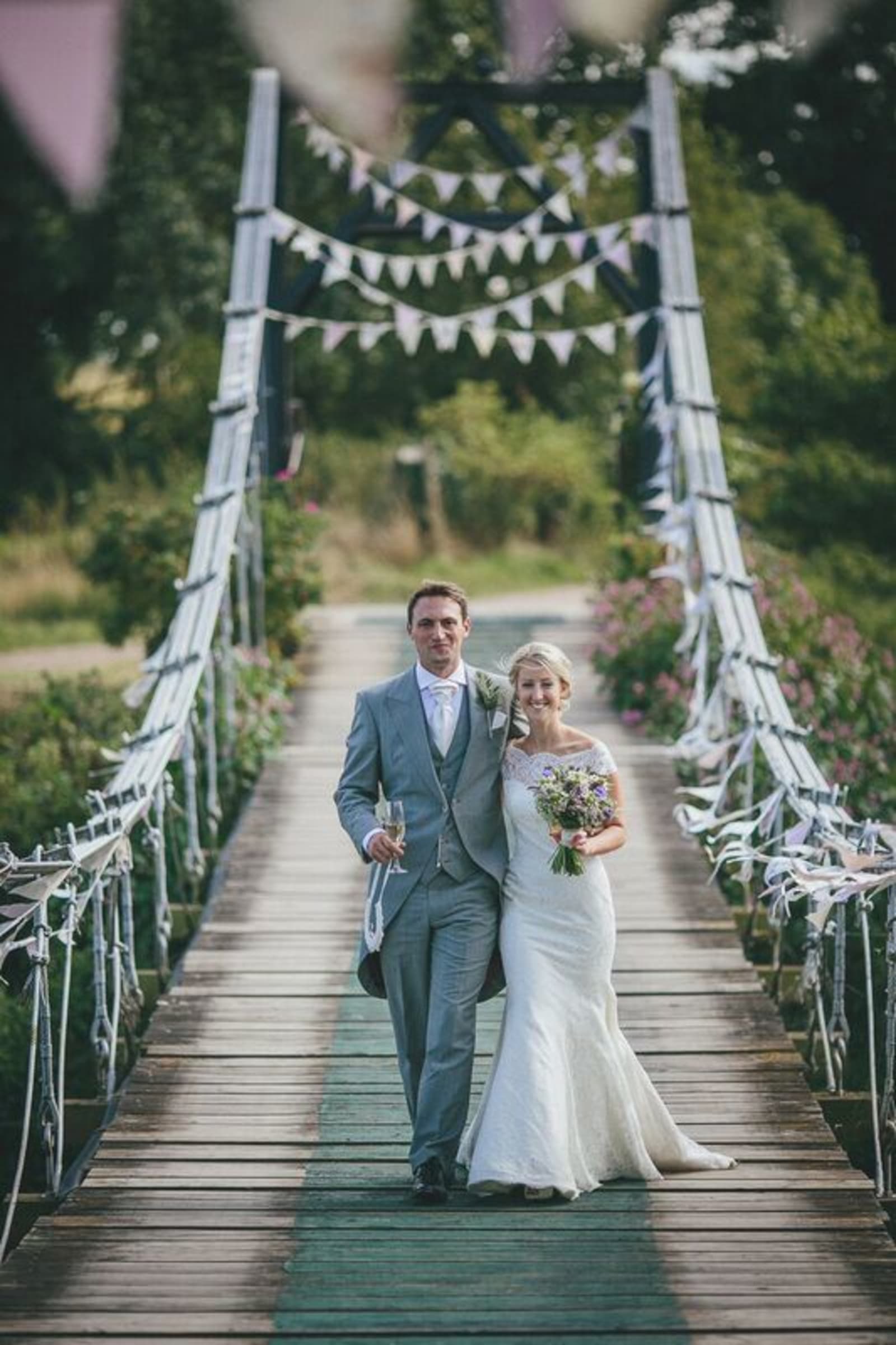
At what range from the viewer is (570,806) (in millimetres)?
4590

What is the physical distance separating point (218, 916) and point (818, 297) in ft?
64.0

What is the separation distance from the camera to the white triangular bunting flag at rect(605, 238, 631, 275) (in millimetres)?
11828

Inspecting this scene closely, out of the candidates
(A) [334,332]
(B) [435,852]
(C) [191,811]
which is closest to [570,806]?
(B) [435,852]

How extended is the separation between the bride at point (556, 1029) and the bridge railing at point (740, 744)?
0.46 metres

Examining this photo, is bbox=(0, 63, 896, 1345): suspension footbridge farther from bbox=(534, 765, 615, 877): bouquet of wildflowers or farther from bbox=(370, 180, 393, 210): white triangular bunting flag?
bbox=(370, 180, 393, 210): white triangular bunting flag

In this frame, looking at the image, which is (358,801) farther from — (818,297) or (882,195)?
(882,195)

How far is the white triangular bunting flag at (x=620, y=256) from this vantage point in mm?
11828

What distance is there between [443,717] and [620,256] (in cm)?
761

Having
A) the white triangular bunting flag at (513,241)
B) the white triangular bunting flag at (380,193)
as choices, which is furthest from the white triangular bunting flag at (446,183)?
the white triangular bunting flag at (513,241)

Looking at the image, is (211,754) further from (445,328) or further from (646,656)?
(445,328)

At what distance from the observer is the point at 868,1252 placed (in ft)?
13.7

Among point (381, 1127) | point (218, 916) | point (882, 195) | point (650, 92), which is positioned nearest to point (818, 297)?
point (882, 195)

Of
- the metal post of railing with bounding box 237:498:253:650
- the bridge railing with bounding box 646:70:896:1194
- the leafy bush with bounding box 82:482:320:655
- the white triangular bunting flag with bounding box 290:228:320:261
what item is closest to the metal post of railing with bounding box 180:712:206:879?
the bridge railing with bounding box 646:70:896:1194

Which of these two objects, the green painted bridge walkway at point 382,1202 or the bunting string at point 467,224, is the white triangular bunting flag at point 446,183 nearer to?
the bunting string at point 467,224
